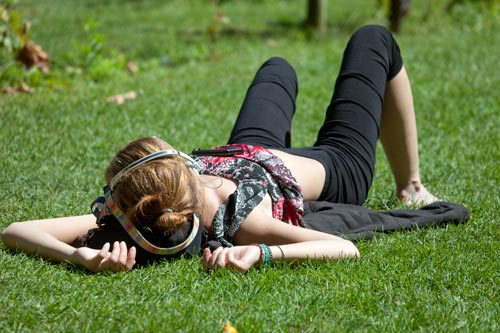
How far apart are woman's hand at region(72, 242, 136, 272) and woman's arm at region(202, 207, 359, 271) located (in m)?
0.31

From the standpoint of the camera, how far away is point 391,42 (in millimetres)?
4566

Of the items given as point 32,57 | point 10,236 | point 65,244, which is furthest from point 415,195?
point 32,57

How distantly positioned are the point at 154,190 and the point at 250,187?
Result: 1.58ft

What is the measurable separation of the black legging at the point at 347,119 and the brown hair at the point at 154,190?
87 centimetres

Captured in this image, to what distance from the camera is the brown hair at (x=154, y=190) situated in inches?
132

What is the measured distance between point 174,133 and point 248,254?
2.85 meters

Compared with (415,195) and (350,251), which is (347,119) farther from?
(350,251)

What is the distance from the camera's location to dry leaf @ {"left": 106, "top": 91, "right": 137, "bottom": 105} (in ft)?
23.1

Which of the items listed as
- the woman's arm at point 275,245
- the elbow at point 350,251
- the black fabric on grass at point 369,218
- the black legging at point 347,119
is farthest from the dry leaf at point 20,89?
the elbow at point 350,251

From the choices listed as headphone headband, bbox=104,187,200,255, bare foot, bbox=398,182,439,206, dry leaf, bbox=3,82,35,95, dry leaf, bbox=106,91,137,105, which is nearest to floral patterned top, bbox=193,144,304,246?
headphone headband, bbox=104,187,200,255

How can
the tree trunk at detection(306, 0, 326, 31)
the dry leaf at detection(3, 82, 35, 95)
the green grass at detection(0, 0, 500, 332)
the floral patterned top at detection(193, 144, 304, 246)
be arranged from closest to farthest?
the green grass at detection(0, 0, 500, 332), the floral patterned top at detection(193, 144, 304, 246), the dry leaf at detection(3, 82, 35, 95), the tree trunk at detection(306, 0, 326, 31)

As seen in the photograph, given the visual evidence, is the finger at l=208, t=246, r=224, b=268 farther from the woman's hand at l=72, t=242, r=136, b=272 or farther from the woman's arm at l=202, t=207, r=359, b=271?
the woman's hand at l=72, t=242, r=136, b=272

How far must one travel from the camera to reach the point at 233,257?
11.1ft

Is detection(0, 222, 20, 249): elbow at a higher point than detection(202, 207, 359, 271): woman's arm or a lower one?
lower
